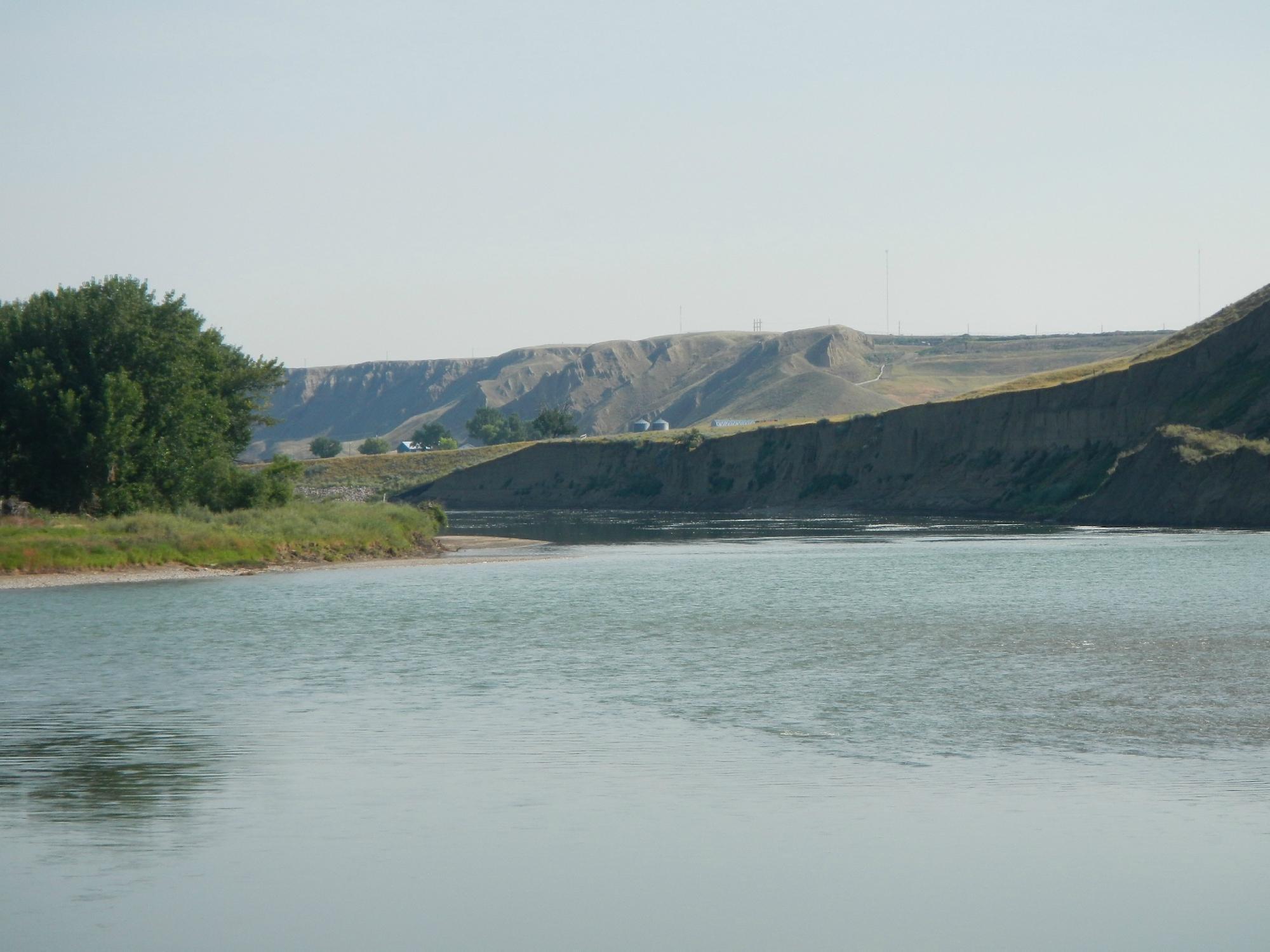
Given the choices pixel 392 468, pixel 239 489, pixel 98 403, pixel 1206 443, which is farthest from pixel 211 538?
pixel 392 468

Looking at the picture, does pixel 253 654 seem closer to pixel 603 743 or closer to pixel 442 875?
pixel 603 743

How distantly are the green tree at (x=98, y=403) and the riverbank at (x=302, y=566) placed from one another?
6.07 m

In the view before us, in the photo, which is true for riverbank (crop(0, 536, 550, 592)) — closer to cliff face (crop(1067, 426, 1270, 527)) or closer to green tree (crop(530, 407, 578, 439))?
cliff face (crop(1067, 426, 1270, 527))

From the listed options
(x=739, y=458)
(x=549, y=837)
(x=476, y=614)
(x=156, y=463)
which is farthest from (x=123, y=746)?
(x=739, y=458)

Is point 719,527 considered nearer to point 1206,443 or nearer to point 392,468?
point 1206,443

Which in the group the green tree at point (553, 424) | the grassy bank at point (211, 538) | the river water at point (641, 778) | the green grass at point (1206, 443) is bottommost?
the river water at point (641, 778)

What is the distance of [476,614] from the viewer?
119ft

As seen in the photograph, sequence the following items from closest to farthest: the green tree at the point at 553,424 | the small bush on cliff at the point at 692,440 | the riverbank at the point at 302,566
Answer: the riverbank at the point at 302,566 < the small bush on cliff at the point at 692,440 < the green tree at the point at 553,424

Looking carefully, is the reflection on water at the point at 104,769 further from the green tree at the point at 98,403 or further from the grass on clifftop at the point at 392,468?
the grass on clifftop at the point at 392,468

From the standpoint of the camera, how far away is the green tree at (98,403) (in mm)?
50812

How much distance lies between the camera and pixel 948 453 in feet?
332

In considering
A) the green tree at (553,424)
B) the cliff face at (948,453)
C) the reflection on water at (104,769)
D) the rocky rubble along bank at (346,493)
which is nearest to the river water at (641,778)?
the reflection on water at (104,769)

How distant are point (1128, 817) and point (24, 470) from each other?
1814 inches

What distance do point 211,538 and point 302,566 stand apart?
401cm
